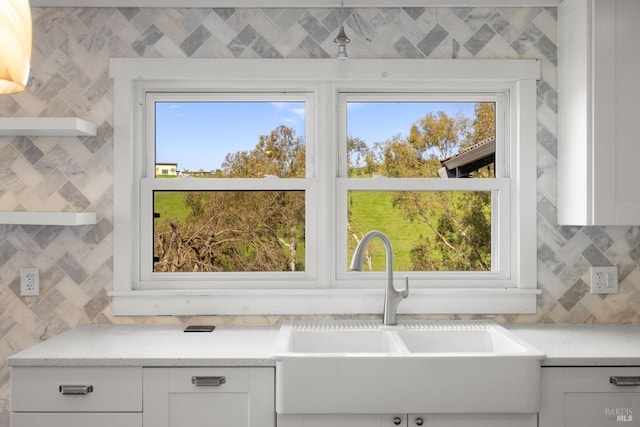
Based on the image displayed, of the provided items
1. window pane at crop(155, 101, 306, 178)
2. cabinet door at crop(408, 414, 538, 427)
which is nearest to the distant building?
window pane at crop(155, 101, 306, 178)

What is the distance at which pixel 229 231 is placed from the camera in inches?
102

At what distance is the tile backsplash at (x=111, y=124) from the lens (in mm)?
2490

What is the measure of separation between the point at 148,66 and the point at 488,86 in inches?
62.3

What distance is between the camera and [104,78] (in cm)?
249

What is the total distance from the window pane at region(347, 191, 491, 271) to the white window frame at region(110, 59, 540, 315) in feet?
0.21

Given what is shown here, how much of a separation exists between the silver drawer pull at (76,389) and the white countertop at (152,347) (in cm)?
8

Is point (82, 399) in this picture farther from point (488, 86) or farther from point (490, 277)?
point (488, 86)

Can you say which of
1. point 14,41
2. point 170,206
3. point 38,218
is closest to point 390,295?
point 170,206

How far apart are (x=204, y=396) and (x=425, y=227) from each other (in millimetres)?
1288

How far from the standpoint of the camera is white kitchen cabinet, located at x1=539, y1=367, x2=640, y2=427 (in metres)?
1.92

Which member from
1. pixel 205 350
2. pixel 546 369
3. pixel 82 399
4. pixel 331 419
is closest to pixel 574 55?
pixel 546 369

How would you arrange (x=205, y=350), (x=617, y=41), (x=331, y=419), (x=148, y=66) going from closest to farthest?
(x=331, y=419) < (x=205, y=350) < (x=617, y=41) < (x=148, y=66)

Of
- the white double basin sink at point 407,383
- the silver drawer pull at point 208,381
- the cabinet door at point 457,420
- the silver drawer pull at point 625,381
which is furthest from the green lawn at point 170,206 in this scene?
the silver drawer pull at point 625,381

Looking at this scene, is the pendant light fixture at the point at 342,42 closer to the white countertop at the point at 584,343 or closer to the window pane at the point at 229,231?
the window pane at the point at 229,231
